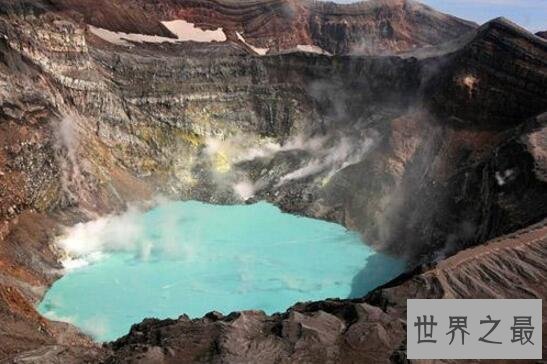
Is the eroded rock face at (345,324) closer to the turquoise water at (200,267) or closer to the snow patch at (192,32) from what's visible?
the turquoise water at (200,267)

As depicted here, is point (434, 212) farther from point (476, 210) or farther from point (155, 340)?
point (155, 340)

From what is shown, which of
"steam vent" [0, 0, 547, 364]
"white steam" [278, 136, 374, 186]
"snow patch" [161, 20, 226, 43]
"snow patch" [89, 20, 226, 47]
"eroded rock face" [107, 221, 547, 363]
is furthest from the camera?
"snow patch" [161, 20, 226, 43]

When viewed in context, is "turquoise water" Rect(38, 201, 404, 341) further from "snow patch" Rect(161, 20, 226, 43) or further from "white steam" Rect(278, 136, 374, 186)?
"snow patch" Rect(161, 20, 226, 43)

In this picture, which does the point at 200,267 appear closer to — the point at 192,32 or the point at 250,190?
the point at 250,190

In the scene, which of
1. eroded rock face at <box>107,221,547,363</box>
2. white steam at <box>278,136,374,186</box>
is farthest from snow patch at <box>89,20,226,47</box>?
eroded rock face at <box>107,221,547,363</box>

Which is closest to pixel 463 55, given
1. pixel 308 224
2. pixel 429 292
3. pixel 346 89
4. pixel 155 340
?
pixel 346 89

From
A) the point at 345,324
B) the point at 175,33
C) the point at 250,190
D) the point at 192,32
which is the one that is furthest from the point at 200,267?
the point at 192,32

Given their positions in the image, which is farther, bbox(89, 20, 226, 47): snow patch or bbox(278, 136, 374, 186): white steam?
bbox(89, 20, 226, 47): snow patch
